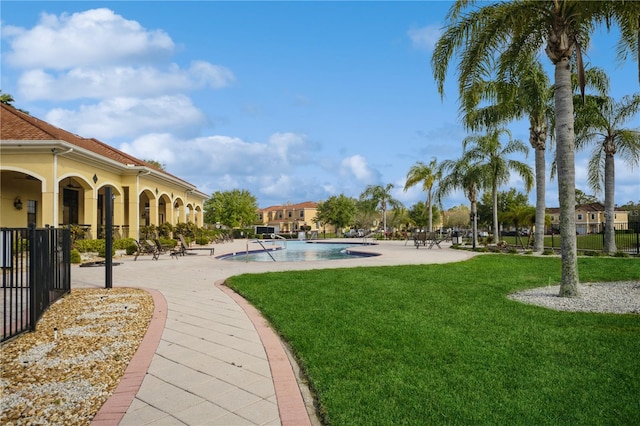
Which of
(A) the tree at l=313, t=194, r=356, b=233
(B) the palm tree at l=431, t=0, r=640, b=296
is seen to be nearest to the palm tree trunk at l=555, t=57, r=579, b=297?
(B) the palm tree at l=431, t=0, r=640, b=296

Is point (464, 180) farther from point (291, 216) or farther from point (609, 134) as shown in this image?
point (291, 216)

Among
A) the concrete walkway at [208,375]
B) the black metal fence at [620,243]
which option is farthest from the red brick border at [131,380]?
the black metal fence at [620,243]

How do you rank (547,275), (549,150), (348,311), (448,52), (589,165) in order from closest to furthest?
(348,311) < (448,52) < (547,275) < (549,150) < (589,165)

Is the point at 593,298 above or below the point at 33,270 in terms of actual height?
below

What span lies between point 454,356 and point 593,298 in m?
5.17

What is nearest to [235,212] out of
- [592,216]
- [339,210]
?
[339,210]

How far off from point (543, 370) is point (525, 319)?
213cm

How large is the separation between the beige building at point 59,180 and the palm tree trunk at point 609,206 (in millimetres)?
21914

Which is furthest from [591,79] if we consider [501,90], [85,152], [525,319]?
[85,152]

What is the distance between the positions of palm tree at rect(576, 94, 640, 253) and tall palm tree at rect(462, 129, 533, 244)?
4.95 m

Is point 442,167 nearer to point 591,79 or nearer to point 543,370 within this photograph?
point 591,79

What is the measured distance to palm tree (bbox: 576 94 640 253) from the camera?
17.0 m

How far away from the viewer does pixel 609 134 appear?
17.6 metres

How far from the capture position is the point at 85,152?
17.0m
